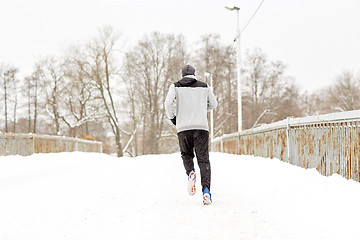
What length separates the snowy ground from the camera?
11.8 feet

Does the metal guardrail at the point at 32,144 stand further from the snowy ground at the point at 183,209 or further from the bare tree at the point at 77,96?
the bare tree at the point at 77,96

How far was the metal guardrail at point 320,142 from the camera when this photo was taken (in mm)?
5332

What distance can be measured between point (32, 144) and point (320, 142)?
10.6 metres

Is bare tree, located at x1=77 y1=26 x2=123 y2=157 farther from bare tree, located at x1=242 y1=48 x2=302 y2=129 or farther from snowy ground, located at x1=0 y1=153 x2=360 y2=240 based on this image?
snowy ground, located at x1=0 y1=153 x2=360 y2=240

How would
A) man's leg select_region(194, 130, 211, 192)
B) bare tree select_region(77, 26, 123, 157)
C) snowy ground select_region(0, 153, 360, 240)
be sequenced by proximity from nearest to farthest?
snowy ground select_region(0, 153, 360, 240), man's leg select_region(194, 130, 211, 192), bare tree select_region(77, 26, 123, 157)

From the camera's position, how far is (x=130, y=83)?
125 feet

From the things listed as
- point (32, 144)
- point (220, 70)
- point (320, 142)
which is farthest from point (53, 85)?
point (320, 142)

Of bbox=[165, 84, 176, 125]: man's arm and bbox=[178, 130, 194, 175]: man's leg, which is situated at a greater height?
bbox=[165, 84, 176, 125]: man's arm

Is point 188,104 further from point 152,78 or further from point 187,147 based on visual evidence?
point 152,78

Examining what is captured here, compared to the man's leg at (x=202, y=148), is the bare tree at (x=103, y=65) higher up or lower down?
higher up

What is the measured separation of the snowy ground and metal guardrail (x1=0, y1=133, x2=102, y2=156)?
4.99m

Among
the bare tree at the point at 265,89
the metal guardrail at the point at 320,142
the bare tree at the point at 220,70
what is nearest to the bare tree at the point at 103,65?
the bare tree at the point at 220,70

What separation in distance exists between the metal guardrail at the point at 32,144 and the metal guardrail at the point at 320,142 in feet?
25.0

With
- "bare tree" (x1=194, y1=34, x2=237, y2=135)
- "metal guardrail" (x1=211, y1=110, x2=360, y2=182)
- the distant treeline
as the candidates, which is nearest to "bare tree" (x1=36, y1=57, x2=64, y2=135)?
the distant treeline
